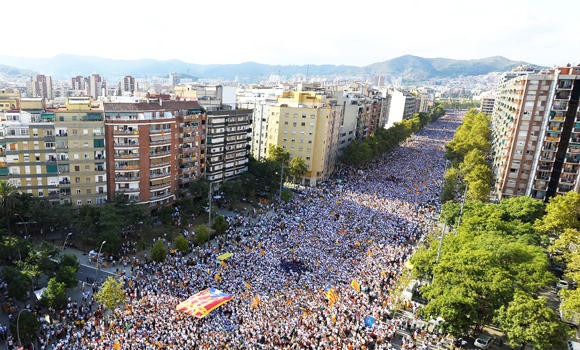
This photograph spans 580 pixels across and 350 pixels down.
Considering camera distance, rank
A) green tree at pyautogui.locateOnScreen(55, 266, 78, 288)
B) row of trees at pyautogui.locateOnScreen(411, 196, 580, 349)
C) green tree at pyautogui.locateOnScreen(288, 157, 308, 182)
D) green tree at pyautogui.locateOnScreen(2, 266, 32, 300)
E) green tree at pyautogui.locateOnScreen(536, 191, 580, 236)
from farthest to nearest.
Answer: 1. green tree at pyautogui.locateOnScreen(288, 157, 308, 182)
2. green tree at pyautogui.locateOnScreen(536, 191, 580, 236)
3. green tree at pyautogui.locateOnScreen(55, 266, 78, 288)
4. green tree at pyautogui.locateOnScreen(2, 266, 32, 300)
5. row of trees at pyautogui.locateOnScreen(411, 196, 580, 349)

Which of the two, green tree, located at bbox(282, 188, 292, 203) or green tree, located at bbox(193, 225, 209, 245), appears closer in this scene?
green tree, located at bbox(193, 225, 209, 245)

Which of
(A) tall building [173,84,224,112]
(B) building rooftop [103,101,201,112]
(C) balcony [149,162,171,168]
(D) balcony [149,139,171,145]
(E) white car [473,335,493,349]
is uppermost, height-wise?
(A) tall building [173,84,224,112]

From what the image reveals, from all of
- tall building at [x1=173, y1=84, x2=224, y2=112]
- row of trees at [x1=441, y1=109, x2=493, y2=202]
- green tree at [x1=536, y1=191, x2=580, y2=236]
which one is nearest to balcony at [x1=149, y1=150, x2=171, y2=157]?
tall building at [x1=173, y1=84, x2=224, y2=112]

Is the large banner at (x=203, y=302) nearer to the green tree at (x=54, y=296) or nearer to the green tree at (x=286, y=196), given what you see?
the green tree at (x=54, y=296)

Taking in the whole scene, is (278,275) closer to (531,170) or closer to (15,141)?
(15,141)

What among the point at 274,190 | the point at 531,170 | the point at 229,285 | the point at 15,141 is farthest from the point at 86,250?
the point at 531,170

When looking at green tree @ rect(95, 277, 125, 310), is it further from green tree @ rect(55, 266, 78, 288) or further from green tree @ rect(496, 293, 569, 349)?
green tree @ rect(496, 293, 569, 349)

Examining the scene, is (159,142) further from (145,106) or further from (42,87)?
(42,87)
